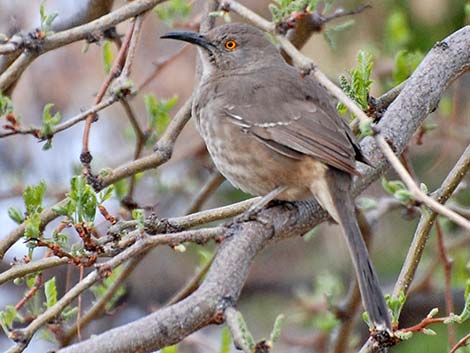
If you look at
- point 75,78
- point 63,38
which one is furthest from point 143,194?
point 63,38

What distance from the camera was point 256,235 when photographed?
10.1ft

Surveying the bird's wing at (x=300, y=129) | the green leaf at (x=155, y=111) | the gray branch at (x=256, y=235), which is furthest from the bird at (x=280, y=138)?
the green leaf at (x=155, y=111)

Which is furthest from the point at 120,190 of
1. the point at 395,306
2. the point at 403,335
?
the point at 403,335

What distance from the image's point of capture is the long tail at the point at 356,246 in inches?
120

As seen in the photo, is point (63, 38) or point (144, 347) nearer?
point (144, 347)

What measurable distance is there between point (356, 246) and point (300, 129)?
26.0 inches

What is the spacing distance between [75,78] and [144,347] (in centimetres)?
602

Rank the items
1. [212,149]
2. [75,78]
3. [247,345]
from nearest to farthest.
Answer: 1. [247,345]
2. [212,149]
3. [75,78]

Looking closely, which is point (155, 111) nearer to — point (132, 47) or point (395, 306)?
point (132, 47)

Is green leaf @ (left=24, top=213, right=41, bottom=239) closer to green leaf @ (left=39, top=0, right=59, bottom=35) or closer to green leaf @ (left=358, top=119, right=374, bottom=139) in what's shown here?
green leaf @ (left=39, top=0, right=59, bottom=35)

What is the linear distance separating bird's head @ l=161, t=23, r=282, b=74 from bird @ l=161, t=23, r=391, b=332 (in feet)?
0.10

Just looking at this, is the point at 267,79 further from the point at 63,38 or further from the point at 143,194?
the point at 143,194

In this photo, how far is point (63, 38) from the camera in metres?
3.77

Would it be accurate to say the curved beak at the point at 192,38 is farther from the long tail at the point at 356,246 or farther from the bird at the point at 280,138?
the long tail at the point at 356,246
